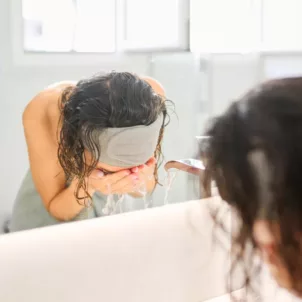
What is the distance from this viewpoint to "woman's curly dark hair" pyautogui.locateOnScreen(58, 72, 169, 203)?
98 cm

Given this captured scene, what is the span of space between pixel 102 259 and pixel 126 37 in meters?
1.14

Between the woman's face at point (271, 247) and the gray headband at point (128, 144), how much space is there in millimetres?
492

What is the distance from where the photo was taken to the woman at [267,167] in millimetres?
446

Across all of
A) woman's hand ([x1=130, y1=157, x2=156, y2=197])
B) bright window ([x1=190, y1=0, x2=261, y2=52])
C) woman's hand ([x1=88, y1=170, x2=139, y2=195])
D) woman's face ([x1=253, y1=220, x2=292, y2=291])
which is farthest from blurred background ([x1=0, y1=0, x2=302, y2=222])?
woman's face ([x1=253, y1=220, x2=292, y2=291])

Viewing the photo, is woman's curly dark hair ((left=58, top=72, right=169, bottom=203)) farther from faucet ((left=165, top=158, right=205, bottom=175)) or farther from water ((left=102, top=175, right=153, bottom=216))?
faucet ((left=165, top=158, right=205, bottom=175))

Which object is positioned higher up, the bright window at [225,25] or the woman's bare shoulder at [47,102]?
the bright window at [225,25]

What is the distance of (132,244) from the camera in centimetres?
100

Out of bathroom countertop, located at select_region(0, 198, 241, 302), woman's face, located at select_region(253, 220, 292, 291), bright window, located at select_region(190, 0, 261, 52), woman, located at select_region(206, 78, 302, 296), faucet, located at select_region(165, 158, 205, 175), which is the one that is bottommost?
bathroom countertop, located at select_region(0, 198, 241, 302)

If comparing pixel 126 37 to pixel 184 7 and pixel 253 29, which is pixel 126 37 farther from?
pixel 253 29

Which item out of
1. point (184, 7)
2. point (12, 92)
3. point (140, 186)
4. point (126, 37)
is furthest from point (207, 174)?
point (126, 37)

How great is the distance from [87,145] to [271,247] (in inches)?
22.6

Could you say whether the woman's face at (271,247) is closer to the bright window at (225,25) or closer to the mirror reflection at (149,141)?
the mirror reflection at (149,141)

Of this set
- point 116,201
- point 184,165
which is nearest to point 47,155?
point 116,201

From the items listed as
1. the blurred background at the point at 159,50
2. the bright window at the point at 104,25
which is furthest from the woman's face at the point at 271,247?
the bright window at the point at 104,25
